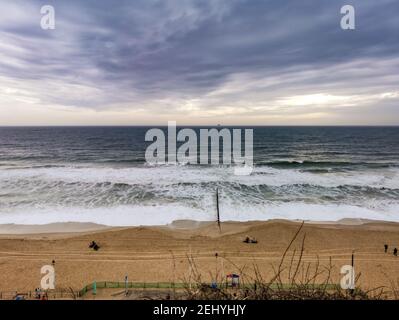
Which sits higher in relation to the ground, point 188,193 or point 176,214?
point 188,193

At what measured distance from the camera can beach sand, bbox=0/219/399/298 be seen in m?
14.9

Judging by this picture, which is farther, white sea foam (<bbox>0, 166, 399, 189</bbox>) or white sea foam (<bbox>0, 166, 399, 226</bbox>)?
white sea foam (<bbox>0, 166, 399, 189</bbox>)

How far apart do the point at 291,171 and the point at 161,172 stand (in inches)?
744

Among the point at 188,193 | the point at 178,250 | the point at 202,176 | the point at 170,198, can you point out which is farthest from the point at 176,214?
the point at 202,176

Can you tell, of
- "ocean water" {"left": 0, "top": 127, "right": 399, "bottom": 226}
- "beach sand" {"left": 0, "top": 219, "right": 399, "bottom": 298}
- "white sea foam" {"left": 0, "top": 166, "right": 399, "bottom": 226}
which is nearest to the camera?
"beach sand" {"left": 0, "top": 219, "right": 399, "bottom": 298}

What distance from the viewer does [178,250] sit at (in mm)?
17688

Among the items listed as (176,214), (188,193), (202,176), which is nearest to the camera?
(176,214)

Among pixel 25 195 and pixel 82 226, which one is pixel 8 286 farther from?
pixel 25 195

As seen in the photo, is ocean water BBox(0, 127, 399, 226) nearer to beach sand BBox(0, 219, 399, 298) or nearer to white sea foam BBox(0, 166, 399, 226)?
white sea foam BBox(0, 166, 399, 226)

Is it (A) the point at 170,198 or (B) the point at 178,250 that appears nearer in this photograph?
(B) the point at 178,250

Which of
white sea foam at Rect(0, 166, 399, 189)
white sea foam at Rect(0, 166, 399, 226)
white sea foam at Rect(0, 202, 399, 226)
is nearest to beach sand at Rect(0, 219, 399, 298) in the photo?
white sea foam at Rect(0, 202, 399, 226)

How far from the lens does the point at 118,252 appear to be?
17359mm

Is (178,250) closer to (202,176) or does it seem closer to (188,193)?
(188,193)
